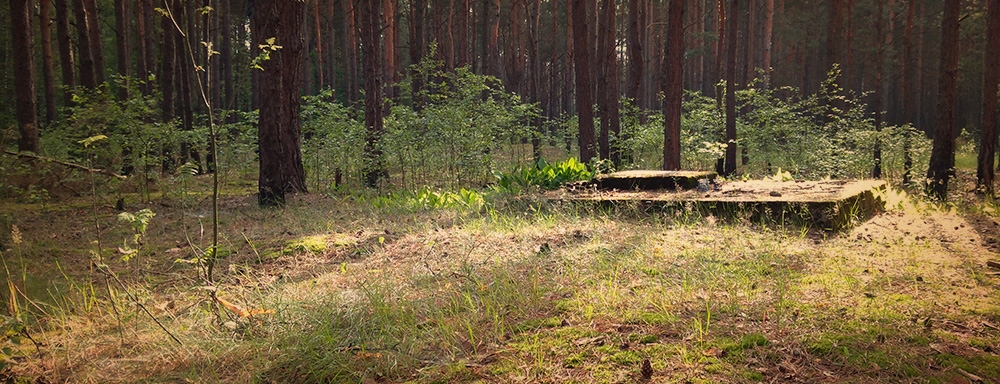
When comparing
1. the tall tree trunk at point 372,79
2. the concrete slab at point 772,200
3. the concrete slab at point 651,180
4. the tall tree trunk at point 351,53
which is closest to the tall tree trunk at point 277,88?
the tall tree trunk at point 372,79

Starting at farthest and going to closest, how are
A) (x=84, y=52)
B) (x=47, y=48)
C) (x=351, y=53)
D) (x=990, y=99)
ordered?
(x=351, y=53)
(x=47, y=48)
(x=84, y=52)
(x=990, y=99)

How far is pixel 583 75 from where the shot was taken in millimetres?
12070

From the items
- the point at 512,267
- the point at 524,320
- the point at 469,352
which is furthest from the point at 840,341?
the point at 512,267

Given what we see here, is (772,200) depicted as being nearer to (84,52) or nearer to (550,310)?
(550,310)

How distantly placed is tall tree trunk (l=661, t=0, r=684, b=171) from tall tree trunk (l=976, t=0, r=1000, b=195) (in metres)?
5.41

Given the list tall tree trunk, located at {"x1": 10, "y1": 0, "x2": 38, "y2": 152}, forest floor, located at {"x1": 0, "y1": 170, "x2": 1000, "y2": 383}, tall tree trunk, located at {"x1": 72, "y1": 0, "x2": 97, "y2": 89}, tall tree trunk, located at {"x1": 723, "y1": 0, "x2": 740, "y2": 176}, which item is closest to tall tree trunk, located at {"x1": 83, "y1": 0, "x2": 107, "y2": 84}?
tall tree trunk, located at {"x1": 72, "y1": 0, "x2": 97, "y2": 89}

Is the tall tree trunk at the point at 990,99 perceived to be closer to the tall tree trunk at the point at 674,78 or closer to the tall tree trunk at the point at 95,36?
the tall tree trunk at the point at 674,78

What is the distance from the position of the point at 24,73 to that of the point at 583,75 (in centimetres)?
1018

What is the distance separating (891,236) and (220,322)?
18.5 feet

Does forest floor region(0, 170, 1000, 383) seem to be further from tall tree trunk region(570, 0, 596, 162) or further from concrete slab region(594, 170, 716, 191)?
tall tree trunk region(570, 0, 596, 162)

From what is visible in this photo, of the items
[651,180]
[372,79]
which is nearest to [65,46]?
[372,79]

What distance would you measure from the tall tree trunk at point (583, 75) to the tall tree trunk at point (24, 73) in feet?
32.2

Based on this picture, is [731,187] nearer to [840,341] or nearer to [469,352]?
[840,341]

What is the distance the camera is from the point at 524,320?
3064 mm
